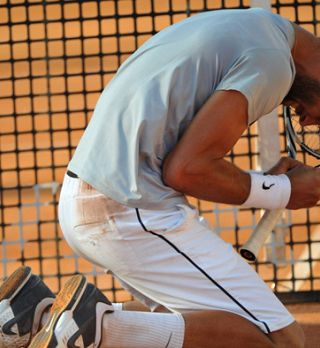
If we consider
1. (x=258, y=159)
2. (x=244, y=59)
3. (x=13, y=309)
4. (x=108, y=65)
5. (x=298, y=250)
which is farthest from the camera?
(x=108, y=65)

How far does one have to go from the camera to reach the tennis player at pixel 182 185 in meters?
4.27

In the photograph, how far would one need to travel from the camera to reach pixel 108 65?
1406 cm

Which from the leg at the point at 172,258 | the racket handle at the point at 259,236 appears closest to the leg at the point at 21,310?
the leg at the point at 172,258

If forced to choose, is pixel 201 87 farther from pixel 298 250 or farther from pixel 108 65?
pixel 108 65

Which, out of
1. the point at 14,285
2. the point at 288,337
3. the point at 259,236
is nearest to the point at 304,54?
the point at 259,236

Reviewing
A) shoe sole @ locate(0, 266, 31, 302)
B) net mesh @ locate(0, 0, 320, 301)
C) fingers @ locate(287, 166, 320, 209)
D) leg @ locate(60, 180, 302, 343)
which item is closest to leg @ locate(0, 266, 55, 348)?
shoe sole @ locate(0, 266, 31, 302)

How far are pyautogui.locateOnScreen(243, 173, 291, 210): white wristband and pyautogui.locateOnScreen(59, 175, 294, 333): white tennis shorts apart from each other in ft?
0.69

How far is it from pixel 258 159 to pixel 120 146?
294 cm

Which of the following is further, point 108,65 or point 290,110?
point 108,65

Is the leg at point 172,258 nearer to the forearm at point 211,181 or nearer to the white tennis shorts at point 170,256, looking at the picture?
the white tennis shorts at point 170,256

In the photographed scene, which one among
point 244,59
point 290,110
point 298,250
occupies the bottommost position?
point 298,250

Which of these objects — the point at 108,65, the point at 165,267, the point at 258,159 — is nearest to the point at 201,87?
the point at 165,267

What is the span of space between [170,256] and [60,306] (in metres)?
0.43

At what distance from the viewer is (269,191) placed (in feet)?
14.8
